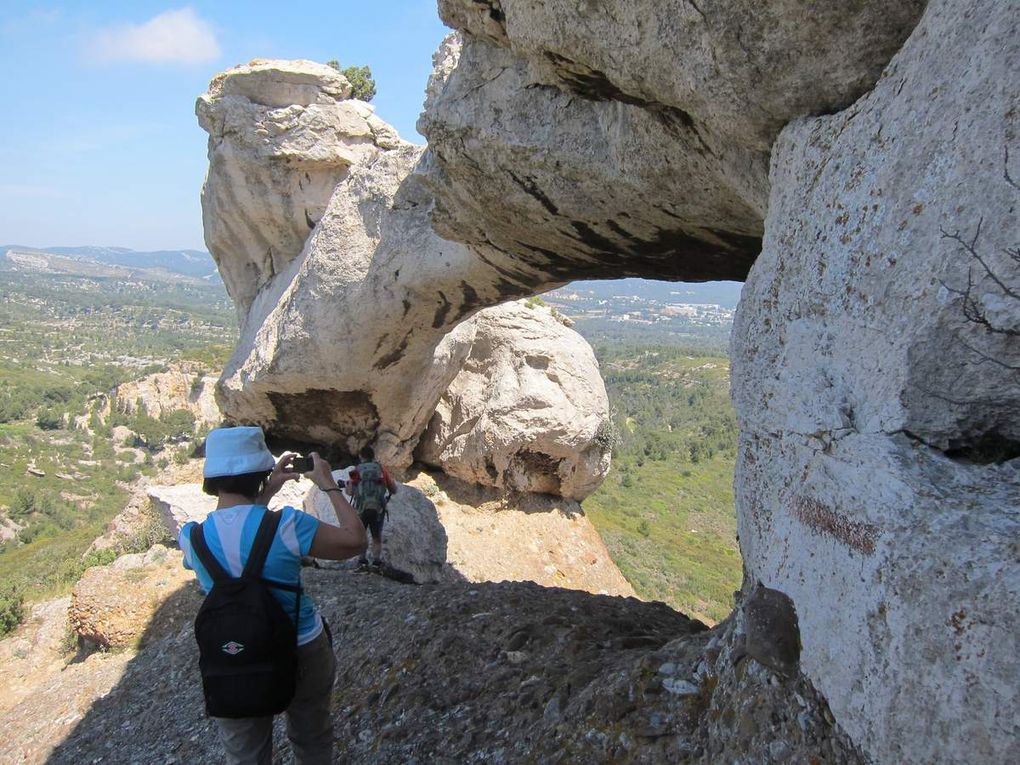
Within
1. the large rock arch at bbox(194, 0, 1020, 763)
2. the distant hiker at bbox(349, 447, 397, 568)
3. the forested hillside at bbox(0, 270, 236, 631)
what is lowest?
the forested hillside at bbox(0, 270, 236, 631)

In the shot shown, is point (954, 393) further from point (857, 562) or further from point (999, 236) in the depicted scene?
point (857, 562)

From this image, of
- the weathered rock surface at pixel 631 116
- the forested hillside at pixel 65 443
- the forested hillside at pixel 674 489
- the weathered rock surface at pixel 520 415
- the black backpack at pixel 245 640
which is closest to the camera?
the black backpack at pixel 245 640

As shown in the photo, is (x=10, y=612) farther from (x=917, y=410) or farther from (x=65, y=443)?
(x=65, y=443)

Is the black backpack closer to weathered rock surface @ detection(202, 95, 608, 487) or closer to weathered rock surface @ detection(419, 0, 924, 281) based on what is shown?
weathered rock surface @ detection(419, 0, 924, 281)

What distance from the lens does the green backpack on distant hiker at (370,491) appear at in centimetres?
880

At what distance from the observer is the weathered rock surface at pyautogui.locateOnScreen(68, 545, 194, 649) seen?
934 cm

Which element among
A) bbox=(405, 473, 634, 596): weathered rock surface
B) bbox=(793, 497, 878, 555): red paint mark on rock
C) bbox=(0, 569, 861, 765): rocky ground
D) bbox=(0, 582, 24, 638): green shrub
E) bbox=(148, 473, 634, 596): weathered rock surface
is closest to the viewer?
bbox=(793, 497, 878, 555): red paint mark on rock

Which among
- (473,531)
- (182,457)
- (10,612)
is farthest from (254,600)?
(182,457)

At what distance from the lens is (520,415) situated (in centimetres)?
1323

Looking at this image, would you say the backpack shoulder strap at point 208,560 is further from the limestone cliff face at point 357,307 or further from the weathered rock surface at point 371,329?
the weathered rock surface at point 371,329

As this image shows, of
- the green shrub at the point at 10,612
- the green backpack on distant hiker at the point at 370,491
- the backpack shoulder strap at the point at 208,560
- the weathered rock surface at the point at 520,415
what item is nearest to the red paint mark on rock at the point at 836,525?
the backpack shoulder strap at the point at 208,560

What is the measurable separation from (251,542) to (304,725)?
3.65 feet

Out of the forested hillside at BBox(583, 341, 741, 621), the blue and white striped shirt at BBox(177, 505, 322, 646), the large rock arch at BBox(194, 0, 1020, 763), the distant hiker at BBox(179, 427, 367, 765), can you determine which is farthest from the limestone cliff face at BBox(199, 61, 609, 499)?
the forested hillside at BBox(583, 341, 741, 621)

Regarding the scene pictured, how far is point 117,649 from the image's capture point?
912 cm
